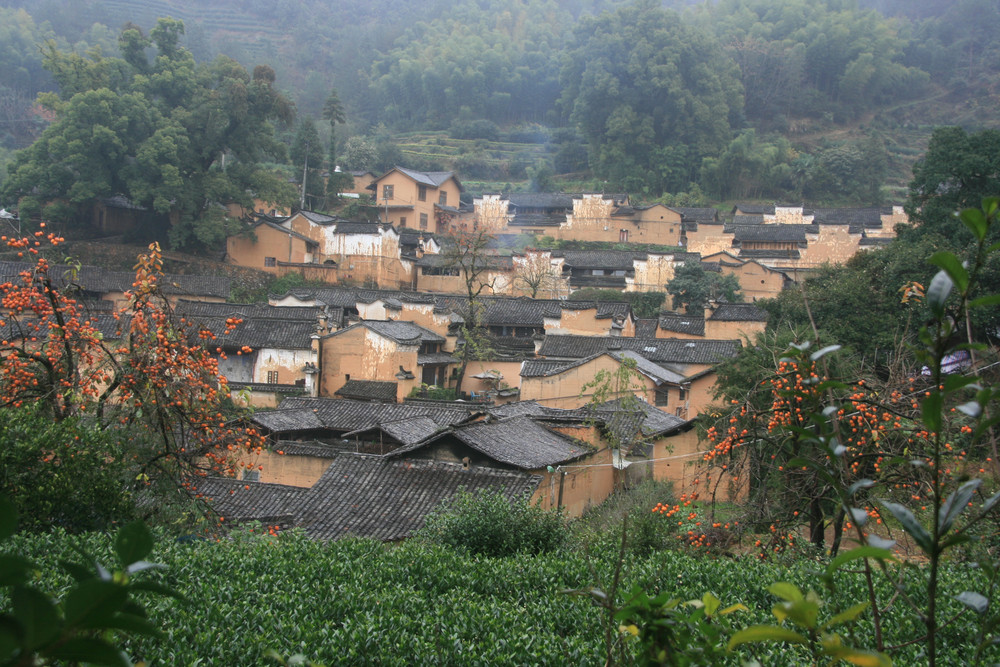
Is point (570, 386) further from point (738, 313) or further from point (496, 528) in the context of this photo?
point (496, 528)

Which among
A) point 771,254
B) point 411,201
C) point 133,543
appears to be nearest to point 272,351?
point 411,201

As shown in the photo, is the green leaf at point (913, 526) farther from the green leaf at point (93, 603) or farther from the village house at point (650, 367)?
the village house at point (650, 367)

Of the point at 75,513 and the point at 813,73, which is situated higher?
the point at 813,73

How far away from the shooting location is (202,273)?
1252 inches

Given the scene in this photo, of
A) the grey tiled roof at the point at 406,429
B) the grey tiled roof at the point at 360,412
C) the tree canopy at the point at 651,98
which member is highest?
the tree canopy at the point at 651,98

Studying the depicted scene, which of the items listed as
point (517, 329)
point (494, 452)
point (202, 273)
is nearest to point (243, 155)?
point (202, 273)

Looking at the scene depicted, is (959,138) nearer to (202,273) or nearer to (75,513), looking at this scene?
(75,513)

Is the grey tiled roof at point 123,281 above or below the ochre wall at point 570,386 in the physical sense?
above

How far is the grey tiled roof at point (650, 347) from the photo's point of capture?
23594mm

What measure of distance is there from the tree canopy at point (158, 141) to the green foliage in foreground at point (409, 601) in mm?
27600

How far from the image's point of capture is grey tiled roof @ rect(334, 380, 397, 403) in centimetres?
2253

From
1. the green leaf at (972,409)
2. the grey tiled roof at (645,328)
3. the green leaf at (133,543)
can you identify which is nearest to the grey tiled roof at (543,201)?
the grey tiled roof at (645,328)

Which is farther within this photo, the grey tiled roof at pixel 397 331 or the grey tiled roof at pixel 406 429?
the grey tiled roof at pixel 397 331

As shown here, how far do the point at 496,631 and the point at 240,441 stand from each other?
146 inches
